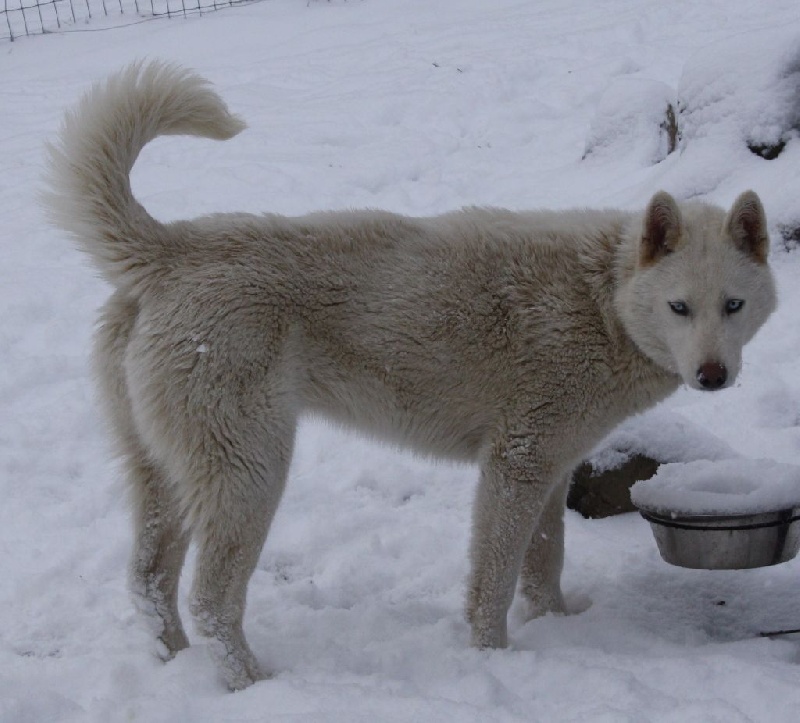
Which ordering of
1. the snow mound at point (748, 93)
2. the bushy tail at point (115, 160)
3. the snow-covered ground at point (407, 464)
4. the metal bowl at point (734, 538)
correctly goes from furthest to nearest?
1. the snow mound at point (748, 93)
2. the metal bowl at point (734, 538)
3. the bushy tail at point (115, 160)
4. the snow-covered ground at point (407, 464)

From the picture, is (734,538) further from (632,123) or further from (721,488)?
(632,123)

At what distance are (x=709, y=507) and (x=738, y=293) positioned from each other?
0.80 m

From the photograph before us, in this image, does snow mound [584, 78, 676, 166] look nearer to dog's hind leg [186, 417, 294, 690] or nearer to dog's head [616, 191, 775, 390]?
→ dog's head [616, 191, 775, 390]

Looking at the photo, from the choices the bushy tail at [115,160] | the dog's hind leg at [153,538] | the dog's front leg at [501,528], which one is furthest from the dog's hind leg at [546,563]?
the bushy tail at [115,160]

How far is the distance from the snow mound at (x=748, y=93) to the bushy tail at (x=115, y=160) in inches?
181

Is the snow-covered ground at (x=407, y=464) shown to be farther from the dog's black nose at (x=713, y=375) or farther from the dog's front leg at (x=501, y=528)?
the dog's black nose at (x=713, y=375)

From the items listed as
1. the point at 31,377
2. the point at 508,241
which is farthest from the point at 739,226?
the point at 31,377

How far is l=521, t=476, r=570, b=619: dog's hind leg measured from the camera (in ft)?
12.7

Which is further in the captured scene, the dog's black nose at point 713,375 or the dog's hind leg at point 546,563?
the dog's hind leg at point 546,563

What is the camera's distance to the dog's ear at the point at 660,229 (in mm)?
3449

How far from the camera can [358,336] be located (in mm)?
3463

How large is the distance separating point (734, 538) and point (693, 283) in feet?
3.11

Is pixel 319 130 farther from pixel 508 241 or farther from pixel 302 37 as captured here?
pixel 508 241

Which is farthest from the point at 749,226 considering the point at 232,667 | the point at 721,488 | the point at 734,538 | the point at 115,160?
the point at 232,667
